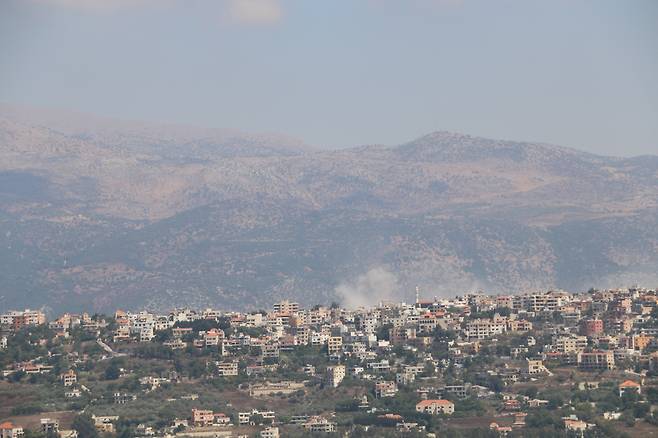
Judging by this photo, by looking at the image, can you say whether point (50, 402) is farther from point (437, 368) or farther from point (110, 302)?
point (110, 302)

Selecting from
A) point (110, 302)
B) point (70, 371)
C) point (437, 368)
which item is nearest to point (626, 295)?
point (437, 368)

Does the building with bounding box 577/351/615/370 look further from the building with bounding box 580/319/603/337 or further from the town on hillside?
the building with bounding box 580/319/603/337

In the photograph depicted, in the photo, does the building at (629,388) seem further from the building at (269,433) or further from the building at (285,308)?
the building at (285,308)

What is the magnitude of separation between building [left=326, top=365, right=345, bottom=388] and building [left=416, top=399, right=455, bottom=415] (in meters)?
7.18

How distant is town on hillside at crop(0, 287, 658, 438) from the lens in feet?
312

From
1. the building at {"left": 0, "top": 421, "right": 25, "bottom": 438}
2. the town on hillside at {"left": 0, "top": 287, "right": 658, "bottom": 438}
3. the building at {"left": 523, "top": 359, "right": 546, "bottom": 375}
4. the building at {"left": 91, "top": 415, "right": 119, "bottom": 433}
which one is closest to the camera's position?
the building at {"left": 0, "top": 421, "right": 25, "bottom": 438}

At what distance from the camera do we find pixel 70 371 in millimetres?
108750

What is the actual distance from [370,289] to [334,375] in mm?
78302

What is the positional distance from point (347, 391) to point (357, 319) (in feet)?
A: 77.8

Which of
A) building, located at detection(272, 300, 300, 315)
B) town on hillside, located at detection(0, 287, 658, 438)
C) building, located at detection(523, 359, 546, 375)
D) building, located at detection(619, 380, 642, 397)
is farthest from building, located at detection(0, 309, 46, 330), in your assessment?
building, located at detection(619, 380, 642, 397)

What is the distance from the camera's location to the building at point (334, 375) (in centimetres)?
10544

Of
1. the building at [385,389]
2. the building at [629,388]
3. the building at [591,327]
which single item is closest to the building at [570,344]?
the building at [591,327]

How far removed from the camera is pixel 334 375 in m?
106

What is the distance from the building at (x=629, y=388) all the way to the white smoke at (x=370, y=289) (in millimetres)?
64579
